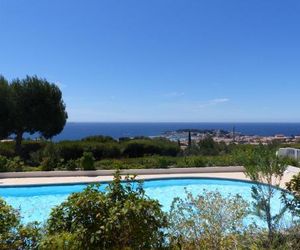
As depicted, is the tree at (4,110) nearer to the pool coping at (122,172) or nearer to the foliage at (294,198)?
the pool coping at (122,172)

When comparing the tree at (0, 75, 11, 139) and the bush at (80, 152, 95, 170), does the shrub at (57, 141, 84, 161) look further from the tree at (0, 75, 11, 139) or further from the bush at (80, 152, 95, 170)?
the tree at (0, 75, 11, 139)

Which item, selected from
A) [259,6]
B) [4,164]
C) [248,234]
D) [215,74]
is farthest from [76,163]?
[215,74]

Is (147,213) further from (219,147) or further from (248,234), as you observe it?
(219,147)

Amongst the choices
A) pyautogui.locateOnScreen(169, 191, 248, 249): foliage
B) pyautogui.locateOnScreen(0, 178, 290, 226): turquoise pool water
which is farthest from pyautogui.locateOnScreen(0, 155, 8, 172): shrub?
pyautogui.locateOnScreen(169, 191, 248, 249): foliage

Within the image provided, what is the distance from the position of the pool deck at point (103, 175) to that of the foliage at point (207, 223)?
957 cm

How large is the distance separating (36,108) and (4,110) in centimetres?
172

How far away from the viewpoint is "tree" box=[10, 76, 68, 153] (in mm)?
21406

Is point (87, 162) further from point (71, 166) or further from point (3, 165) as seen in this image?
point (3, 165)

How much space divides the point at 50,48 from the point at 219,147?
10516mm

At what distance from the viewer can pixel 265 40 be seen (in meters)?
21.5

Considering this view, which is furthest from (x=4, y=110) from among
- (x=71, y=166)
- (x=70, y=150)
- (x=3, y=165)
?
(x=71, y=166)

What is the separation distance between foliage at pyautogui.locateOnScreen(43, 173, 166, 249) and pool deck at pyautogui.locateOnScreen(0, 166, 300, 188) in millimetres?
10169

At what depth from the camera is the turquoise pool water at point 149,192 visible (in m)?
11.5

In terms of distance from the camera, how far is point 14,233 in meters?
3.56
